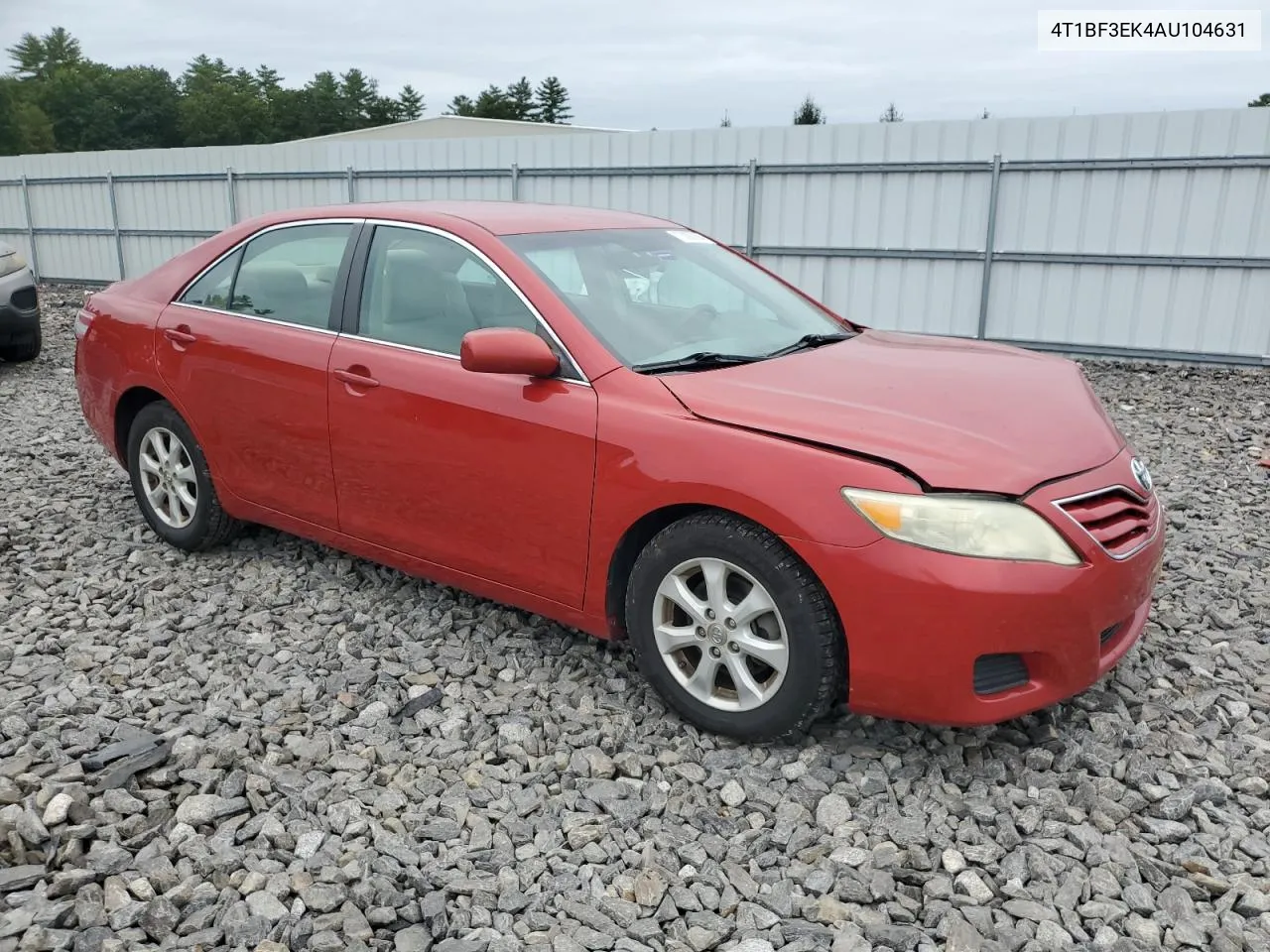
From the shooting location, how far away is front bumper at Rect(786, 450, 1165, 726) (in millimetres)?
2650

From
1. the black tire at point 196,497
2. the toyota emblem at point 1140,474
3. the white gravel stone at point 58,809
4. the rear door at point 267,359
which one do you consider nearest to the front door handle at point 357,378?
the rear door at point 267,359

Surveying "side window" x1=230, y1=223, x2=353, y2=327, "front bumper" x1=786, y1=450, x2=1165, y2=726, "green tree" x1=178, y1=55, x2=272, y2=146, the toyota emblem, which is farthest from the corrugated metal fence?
"green tree" x1=178, y1=55, x2=272, y2=146

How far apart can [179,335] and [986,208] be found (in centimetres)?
837

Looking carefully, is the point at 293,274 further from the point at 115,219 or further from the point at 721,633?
the point at 115,219

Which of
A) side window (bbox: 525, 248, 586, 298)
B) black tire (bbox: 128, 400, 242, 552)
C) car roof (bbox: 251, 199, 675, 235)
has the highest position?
car roof (bbox: 251, 199, 675, 235)

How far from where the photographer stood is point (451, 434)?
3.49 meters

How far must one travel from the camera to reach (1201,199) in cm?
952

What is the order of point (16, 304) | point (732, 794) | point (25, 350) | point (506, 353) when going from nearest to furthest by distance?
1. point (732, 794)
2. point (506, 353)
3. point (16, 304)
4. point (25, 350)

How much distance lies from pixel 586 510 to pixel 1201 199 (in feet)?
28.7

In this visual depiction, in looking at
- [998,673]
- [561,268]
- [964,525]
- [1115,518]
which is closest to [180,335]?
[561,268]

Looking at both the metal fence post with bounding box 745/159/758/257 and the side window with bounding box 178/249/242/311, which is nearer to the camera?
the side window with bounding box 178/249/242/311

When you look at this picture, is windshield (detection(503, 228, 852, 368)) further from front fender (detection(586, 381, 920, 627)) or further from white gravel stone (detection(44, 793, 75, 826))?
white gravel stone (detection(44, 793, 75, 826))

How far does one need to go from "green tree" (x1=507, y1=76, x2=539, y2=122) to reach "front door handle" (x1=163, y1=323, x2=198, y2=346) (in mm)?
85646

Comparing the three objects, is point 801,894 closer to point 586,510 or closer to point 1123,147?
point 586,510
